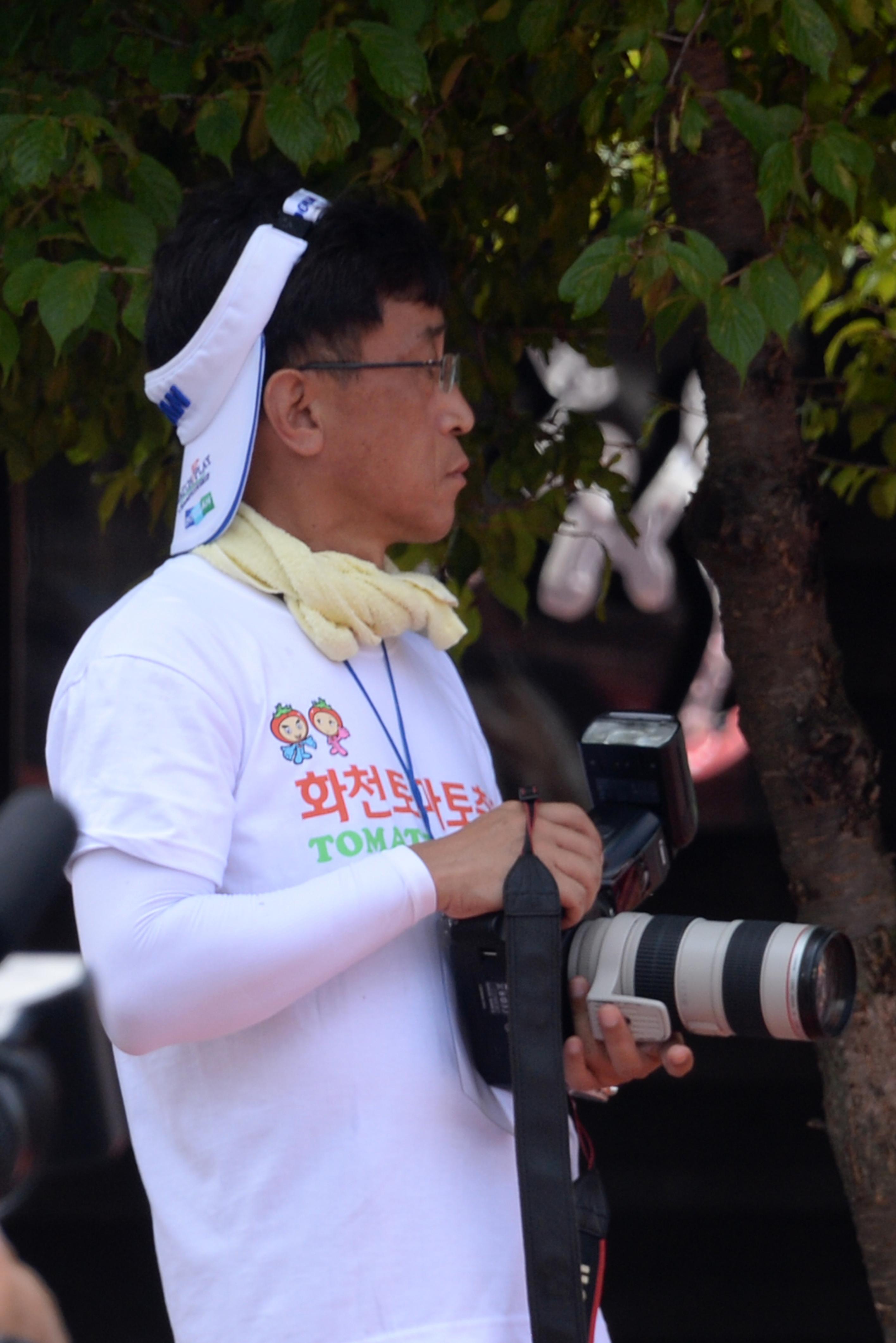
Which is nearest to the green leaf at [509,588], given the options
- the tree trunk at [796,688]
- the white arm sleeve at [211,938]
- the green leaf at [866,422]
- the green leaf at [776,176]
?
the tree trunk at [796,688]

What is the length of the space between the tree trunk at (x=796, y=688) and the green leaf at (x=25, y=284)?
3.14ft

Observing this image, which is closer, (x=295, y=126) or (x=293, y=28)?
(x=295, y=126)

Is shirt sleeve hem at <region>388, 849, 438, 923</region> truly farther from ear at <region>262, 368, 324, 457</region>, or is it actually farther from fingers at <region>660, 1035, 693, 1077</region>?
ear at <region>262, 368, 324, 457</region>

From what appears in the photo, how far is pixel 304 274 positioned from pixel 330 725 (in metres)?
0.51

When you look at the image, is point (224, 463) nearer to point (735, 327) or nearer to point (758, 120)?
point (735, 327)

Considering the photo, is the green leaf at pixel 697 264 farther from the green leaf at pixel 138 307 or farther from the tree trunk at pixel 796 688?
the green leaf at pixel 138 307

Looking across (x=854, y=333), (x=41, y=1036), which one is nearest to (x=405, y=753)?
(x=41, y=1036)

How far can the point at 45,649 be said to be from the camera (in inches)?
146

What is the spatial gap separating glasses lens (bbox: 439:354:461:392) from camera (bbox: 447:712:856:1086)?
1.86 feet

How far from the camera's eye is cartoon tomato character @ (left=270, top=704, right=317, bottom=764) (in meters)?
1.50

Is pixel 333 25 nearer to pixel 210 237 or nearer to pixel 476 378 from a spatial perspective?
pixel 210 237

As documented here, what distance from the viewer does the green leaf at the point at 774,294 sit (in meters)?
1.80

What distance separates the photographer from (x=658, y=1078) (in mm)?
3627

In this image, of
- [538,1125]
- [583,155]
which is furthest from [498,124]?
[538,1125]
